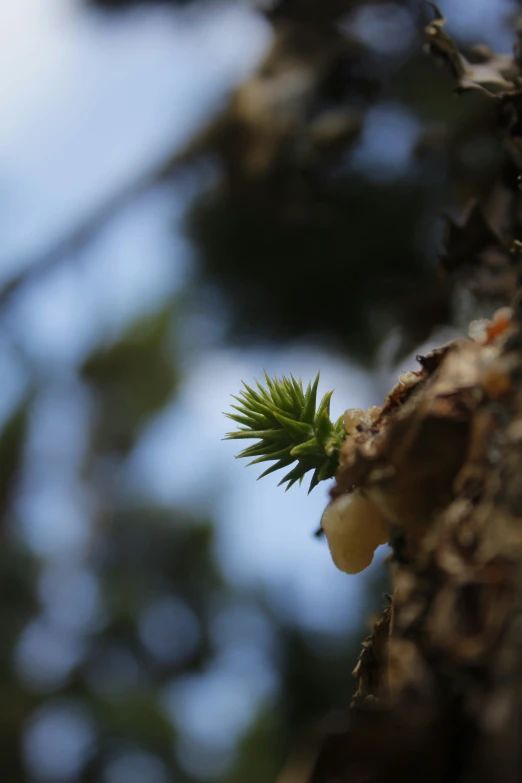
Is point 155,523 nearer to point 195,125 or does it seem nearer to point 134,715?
point 134,715

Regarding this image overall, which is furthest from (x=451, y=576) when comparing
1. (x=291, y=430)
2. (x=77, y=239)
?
(x=77, y=239)

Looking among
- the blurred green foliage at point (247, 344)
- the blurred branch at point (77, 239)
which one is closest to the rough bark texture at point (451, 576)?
the blurred green foliage at point (247, 344)

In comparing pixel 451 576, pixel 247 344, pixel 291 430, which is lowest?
pixel 451 576

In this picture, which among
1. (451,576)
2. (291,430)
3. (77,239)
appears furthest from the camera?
(77,239)

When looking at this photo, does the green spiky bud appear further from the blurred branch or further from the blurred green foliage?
the blurred branch

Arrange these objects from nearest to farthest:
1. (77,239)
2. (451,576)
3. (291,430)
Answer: (451,576) < (291,430) < (77,239)

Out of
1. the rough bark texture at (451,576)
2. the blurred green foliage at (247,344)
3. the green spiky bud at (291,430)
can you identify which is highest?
the blurred green foliage at (247,344)

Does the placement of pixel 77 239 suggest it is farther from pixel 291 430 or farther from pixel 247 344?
pixel 291 430

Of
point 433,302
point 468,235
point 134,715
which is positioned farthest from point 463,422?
point 134,715

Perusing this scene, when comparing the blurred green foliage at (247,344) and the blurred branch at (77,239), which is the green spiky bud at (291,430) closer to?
the blurred green foliage at (247,344)
